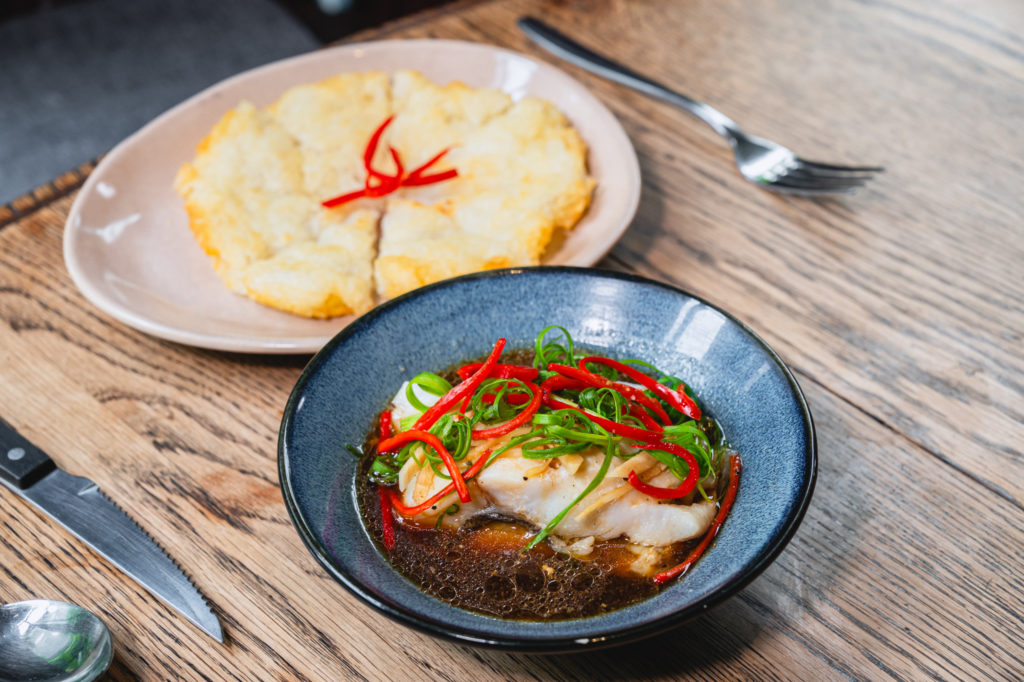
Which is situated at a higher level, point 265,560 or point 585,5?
point 585,5

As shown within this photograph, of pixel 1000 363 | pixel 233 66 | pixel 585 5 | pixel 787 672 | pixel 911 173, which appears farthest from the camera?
pixel 233 66

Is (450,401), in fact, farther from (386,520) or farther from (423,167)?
(423,167)

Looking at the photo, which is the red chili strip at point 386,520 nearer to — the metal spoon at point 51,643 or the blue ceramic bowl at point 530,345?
the blue ceramic bowl at point 530,345

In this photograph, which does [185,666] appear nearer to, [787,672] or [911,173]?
[787,672]

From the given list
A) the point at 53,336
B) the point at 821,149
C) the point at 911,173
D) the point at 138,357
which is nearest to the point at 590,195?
the point at 821,149

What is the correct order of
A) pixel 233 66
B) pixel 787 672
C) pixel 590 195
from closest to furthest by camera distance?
pixel 787 672 < pixel 590 195 < pixel 233 66

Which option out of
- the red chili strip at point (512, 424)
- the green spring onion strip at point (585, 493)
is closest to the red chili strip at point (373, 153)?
the red chili strip at point (512, 424)

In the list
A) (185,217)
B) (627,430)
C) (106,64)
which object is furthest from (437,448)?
(106,64)
